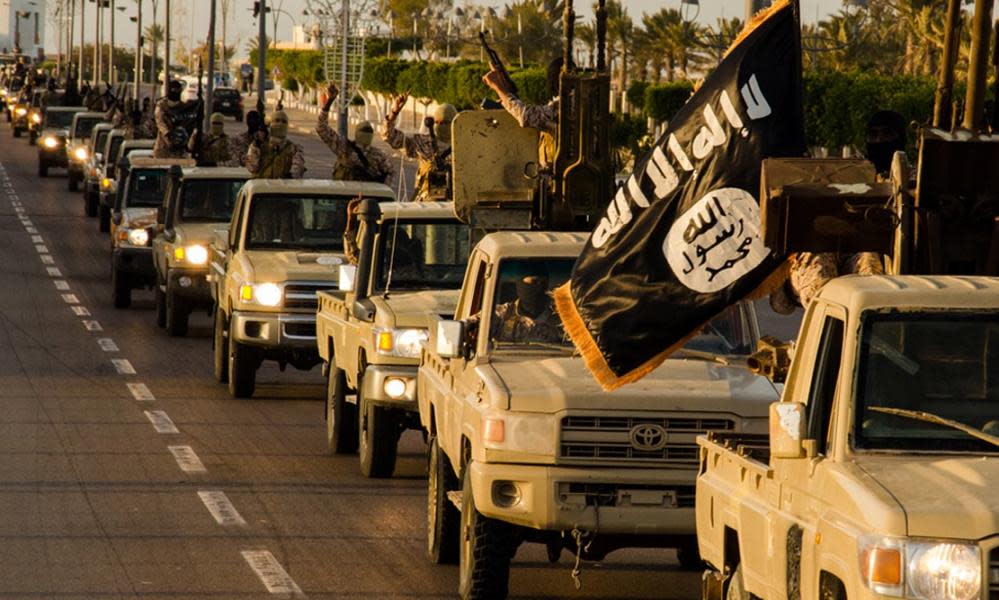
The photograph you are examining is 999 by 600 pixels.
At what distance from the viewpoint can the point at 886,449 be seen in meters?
7.96

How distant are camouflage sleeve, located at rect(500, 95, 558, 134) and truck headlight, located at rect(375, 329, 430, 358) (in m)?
1.67

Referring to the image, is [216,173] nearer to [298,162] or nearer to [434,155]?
[298,162]

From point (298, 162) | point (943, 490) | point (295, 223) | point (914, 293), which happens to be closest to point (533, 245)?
point (914, 293)

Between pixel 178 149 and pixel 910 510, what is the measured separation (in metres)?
33.2

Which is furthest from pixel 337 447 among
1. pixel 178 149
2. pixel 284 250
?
pixel 178 149

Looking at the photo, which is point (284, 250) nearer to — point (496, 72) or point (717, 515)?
point (496, 72)

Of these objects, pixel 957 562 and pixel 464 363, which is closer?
pixel 957 562

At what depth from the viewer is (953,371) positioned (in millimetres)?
8102

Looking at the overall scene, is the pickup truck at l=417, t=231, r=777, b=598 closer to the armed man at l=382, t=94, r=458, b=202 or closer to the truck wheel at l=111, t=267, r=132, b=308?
the armed man at l=382, t=94, r=458, b=202

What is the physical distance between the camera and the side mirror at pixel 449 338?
12.0m

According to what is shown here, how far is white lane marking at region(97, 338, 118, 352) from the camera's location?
83.7ft

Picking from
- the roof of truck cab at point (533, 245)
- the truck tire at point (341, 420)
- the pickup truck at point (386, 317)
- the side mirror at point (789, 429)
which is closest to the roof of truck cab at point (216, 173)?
the pickup truck at point (386, 317)

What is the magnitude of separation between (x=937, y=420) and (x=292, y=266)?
13699mm

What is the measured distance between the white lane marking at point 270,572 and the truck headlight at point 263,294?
781cm
